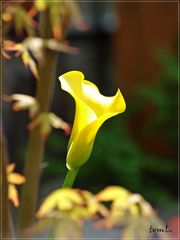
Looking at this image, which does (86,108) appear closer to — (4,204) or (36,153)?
(4,204)

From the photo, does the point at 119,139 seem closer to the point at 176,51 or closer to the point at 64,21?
the point at 176,51

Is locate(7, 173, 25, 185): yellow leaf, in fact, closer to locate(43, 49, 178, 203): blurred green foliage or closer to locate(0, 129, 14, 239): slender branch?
locate(0, 129, 14, 239): slender branch

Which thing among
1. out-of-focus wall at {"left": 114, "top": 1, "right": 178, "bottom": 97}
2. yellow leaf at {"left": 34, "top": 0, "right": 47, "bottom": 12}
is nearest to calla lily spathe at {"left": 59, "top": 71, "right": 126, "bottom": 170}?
yellow leaf at {"left": 34, "top": 0, "right": 47, "bottom": 12}

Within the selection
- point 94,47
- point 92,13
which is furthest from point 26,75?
point 92,13

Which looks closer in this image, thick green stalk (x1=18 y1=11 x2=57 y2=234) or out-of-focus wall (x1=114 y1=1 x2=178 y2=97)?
thick green stalk (x1=18 y1=11 x2=57 y2=234)

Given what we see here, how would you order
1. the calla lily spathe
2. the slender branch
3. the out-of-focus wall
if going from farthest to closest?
the out-of-focus wall, the slender branch, the calla lily spathe

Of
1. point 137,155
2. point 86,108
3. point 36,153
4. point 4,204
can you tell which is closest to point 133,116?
point 137,155
